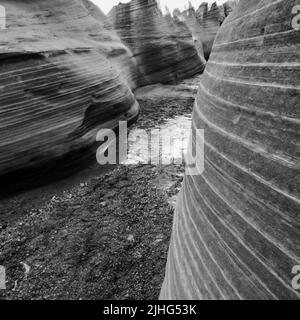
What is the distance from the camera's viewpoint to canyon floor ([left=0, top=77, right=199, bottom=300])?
3098 millimetres

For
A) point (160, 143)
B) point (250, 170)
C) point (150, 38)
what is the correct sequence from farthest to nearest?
1. point (150, 38)
2. point (160, 143)
3. point (250, 170)

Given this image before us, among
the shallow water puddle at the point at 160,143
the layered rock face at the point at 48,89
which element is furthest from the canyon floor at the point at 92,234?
the layered rock face at the point at 48,89

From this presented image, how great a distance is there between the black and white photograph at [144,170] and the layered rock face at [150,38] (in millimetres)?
2657

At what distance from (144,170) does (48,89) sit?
2.49m

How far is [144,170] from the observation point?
567cm

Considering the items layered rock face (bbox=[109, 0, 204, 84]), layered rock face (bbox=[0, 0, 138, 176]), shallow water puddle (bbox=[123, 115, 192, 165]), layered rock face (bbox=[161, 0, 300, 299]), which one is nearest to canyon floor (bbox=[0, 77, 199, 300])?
shallow water puddle (bbox=[123, 115, 192, 165])

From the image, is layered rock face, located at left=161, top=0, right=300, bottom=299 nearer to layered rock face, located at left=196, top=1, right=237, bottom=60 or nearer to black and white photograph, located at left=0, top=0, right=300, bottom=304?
black and white photograph, located at left=0, top=0, right=300, bottom=304

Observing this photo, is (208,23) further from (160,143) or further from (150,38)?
(160,143)

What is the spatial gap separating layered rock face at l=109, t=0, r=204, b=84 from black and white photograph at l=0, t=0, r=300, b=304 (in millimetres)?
2657

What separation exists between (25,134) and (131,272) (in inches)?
126

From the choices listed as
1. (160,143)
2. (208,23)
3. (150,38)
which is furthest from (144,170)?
(208,23)

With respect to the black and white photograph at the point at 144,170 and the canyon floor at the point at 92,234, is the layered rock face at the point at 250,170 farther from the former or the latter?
the canyon floor at the point at 92,234
